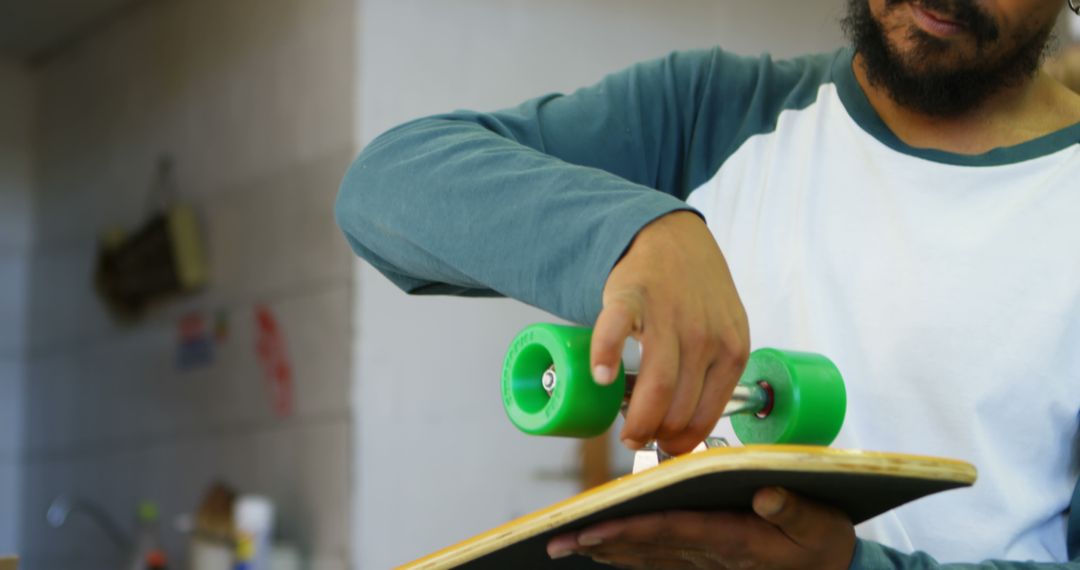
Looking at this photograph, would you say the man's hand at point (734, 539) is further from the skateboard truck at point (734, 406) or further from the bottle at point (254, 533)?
the bottle at point (254, 533)

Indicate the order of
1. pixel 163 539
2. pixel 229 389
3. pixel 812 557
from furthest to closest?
1. pixel 163 539
2. pixel 229 389
3. pixel 812 557

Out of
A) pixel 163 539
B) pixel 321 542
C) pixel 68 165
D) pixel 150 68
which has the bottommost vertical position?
pixel 163 539

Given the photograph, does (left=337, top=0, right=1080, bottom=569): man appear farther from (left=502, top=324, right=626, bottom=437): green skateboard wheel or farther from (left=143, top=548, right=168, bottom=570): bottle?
(left=143, top=548, right=168, bottom=570): bottle

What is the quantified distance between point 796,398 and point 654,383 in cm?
15

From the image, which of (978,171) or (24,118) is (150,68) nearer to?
(24,118)

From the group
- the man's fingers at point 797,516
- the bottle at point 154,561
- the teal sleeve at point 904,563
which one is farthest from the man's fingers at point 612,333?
the bottle at point 154,561

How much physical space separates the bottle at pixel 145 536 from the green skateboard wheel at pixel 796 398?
2.88 meters

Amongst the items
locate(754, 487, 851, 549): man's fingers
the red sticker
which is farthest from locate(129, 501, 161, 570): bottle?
locate(754, 487, 851, 549): man's fingers

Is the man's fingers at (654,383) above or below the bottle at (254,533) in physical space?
above

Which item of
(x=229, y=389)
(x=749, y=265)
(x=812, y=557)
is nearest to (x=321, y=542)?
(x=229, y=389)

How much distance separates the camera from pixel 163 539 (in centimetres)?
363

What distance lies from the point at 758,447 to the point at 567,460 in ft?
8.56

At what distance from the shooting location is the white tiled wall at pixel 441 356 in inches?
116

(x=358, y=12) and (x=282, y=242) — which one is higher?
(x=358, y=12)
